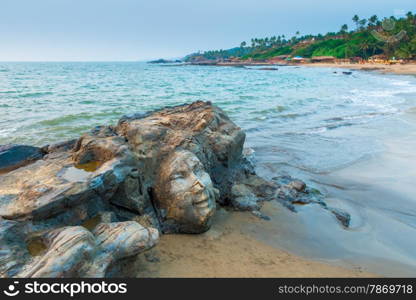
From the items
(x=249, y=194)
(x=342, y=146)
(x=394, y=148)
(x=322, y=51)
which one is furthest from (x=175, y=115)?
(x=322, y=51)

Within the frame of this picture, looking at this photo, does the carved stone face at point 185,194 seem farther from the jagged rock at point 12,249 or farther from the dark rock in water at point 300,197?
the dark rock in water at point 300,197

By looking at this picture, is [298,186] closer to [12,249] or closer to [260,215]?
[260,215]

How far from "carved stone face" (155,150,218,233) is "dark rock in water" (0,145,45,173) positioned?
3983mm

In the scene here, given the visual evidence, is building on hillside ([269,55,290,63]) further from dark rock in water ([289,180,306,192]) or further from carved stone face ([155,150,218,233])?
carved stone face ([155,150,218,233])

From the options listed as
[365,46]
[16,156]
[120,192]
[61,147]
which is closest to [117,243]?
[120,192]

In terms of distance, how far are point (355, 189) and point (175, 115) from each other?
4.59 meters

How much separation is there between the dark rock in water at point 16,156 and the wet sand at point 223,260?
4.51m

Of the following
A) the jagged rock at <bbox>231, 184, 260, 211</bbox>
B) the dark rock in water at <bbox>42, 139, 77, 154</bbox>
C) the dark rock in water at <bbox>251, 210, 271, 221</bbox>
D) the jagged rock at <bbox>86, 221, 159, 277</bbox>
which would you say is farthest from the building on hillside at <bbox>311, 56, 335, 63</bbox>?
the jagged rock at <bbox>86, 221, 159, 277</bbox>

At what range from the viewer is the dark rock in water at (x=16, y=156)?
685cm

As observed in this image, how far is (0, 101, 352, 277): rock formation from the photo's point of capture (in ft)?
11.1

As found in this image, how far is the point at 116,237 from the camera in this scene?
11.8 ft

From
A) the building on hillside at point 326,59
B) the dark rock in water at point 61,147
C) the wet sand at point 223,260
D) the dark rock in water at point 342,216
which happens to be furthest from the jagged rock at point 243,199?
the building on hillside at point 326,59

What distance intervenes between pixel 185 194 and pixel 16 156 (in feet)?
16.2

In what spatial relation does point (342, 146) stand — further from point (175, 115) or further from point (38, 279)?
point (38, 279)
